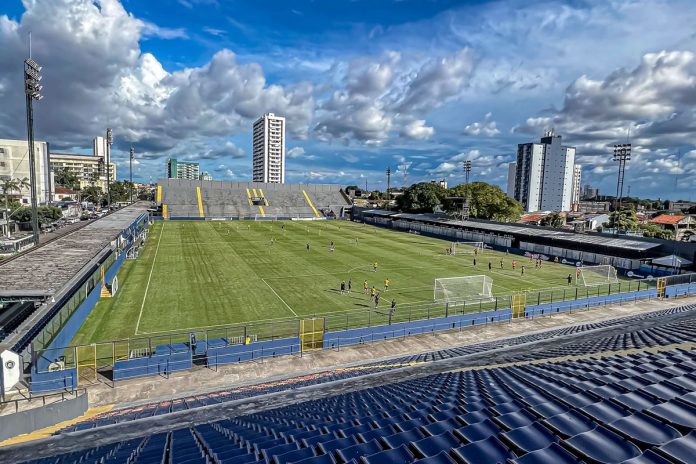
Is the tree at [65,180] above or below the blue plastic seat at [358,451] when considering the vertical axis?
above

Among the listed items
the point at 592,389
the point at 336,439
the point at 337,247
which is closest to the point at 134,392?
the point at 336,439

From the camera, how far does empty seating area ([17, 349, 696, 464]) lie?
15.5 feet

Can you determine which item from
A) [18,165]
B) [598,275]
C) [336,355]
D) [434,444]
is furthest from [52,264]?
[18,165]

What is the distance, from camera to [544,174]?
172 meters

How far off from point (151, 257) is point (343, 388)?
40.2m

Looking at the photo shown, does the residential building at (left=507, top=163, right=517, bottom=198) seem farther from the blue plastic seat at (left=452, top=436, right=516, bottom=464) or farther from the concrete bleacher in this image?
the blue plastic seat at (left=452, top=436, right=516, bottom=464)

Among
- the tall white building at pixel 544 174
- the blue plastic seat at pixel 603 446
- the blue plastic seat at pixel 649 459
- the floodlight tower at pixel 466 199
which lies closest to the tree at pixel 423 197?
the floodlight tower at pixel 466 199

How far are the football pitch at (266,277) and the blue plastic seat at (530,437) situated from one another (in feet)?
75.7

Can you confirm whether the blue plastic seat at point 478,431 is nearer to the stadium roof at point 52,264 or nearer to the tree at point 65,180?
the stadium roof at point 52,264

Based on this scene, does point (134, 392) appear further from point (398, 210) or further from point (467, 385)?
point (398, 210)

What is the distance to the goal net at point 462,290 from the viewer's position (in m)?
31.8

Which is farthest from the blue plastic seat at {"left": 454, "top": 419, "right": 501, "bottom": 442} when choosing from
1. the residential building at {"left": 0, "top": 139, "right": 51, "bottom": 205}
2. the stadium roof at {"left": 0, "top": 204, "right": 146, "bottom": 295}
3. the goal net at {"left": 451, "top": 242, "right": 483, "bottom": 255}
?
the residential building at {"left": 0, "top": 139, "right": 51, "bottom": 205}

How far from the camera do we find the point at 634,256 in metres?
46.7

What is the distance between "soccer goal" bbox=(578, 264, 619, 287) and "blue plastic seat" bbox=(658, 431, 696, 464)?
37.3m
